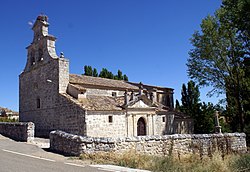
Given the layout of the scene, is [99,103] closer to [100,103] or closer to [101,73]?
[100,103]

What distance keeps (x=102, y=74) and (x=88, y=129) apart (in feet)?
92.3

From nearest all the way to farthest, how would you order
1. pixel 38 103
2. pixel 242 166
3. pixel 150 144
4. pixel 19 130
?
pixel 242 166, pixel 150 144, pixel 19 130, pixel 38 103

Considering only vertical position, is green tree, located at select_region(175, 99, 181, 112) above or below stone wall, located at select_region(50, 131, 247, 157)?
above

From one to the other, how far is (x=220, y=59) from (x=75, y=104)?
49.4 feet

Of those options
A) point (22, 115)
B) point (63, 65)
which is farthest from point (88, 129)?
point (22, 115)

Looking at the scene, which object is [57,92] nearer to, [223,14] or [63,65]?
[63,65]

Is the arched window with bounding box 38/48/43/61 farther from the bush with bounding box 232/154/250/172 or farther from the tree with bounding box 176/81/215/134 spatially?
the bush with bounding box 232/154/250/172

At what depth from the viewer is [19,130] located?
65.2 feet

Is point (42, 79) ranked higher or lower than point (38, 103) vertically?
higher

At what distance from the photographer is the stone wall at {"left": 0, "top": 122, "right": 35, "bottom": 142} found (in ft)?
61.0

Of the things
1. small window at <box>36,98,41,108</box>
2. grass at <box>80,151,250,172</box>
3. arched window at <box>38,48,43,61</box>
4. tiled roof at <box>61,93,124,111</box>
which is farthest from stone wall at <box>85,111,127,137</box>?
arched window at <box>38,48,43,61</box>

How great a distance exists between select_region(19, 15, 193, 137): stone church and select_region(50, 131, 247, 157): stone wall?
7.52 metres

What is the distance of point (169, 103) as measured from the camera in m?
37.1

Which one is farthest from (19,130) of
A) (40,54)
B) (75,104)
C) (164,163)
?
(164,163)
